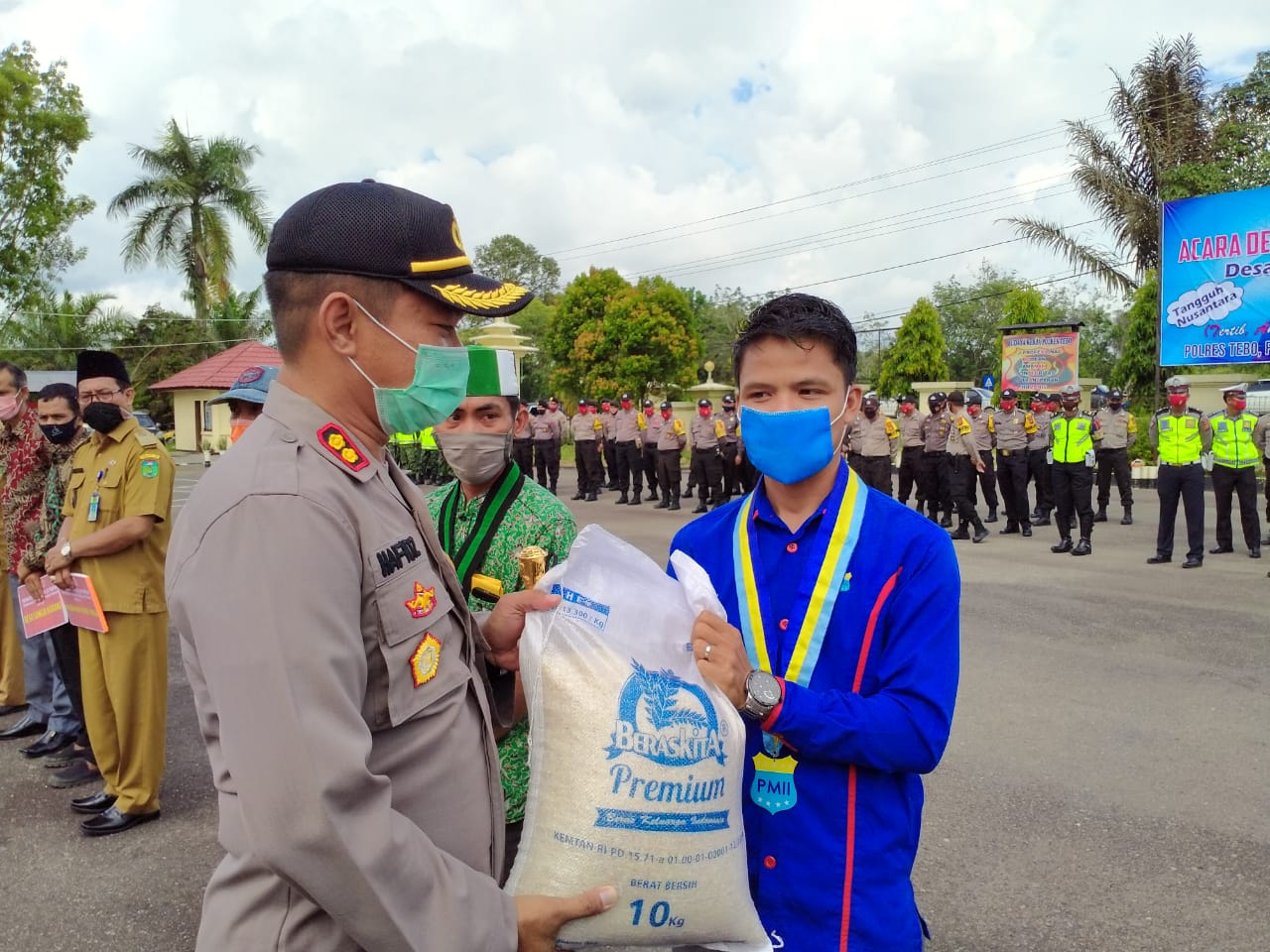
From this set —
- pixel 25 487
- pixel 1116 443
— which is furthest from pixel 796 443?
pixel 1116 443

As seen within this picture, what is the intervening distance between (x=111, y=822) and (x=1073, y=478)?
399 inches

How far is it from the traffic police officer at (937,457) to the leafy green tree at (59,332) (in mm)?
31357

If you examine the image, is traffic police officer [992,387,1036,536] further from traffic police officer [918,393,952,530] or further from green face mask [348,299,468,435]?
green face mask [348,299,468,435]

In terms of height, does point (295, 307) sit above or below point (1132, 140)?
below

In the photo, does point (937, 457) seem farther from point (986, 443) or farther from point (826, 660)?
point (826, 660)

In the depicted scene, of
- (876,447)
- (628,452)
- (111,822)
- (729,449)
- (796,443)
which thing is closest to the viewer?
(796,443)

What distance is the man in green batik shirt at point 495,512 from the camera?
7.36 feet

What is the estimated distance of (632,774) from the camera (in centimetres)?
140

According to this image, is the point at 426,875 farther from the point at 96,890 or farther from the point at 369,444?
the point at 96,890

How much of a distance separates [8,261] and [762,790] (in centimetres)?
2128

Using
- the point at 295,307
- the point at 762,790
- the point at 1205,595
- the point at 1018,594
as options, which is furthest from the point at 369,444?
the point at 1205,595

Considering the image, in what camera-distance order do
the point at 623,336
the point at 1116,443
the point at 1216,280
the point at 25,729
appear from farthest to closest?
the point at 623,336 → the point at 1216,280 → the point at 1116,443 → the point at 25,729

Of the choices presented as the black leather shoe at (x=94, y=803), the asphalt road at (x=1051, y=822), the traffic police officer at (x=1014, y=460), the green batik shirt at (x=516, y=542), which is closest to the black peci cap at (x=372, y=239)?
the green batik shirt at (x=516, y=542)

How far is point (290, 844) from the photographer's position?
104 centimetres
